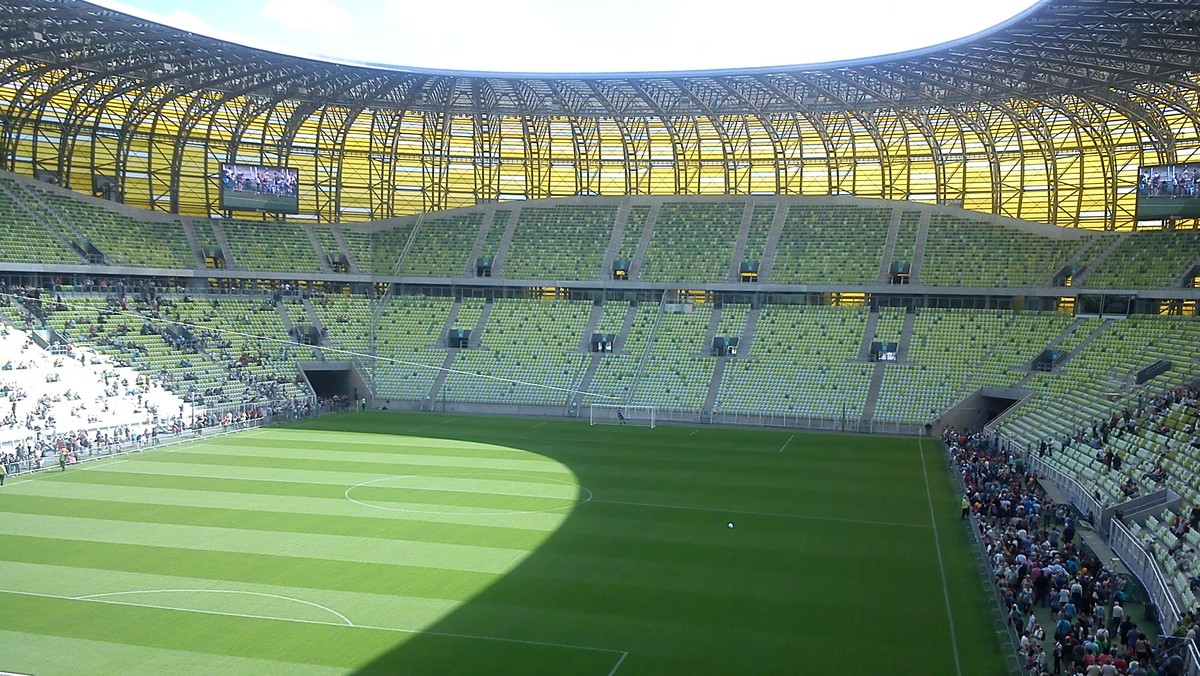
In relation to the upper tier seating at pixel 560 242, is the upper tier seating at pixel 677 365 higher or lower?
lower

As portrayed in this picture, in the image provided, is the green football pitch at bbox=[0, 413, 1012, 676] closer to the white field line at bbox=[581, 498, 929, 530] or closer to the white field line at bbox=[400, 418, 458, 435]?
the white field line at bbox=[581, 498, 929, 530]

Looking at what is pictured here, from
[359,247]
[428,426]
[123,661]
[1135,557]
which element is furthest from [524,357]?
[123,661]

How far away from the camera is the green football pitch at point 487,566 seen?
18547mm

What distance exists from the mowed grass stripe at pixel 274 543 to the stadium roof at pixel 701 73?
66.7ft

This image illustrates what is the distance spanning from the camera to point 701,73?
47906mm

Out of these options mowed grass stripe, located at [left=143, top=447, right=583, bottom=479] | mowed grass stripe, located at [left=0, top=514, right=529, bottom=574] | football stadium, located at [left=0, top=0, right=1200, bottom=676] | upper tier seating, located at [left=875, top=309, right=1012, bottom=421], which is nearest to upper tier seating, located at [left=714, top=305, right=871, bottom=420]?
football stadium, located at [left=0, top=0, right=1200, bottom=676]

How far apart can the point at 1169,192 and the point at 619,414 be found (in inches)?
1169

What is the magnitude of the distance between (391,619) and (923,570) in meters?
12.6

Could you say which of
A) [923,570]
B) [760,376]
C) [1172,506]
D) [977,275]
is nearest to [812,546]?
[923,570]

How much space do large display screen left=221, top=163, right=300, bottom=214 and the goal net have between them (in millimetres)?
24733

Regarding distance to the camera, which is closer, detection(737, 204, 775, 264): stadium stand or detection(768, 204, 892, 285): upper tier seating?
detection(768, 204, 892, 285): upper tier seating

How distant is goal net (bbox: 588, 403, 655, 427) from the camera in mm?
50031

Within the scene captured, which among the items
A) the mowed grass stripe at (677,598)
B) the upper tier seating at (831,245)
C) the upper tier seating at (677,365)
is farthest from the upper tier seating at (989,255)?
the mowed grass stripe at (677,598)

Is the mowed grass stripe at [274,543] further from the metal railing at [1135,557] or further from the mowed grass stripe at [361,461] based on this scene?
the metal railing at [1135,557]
